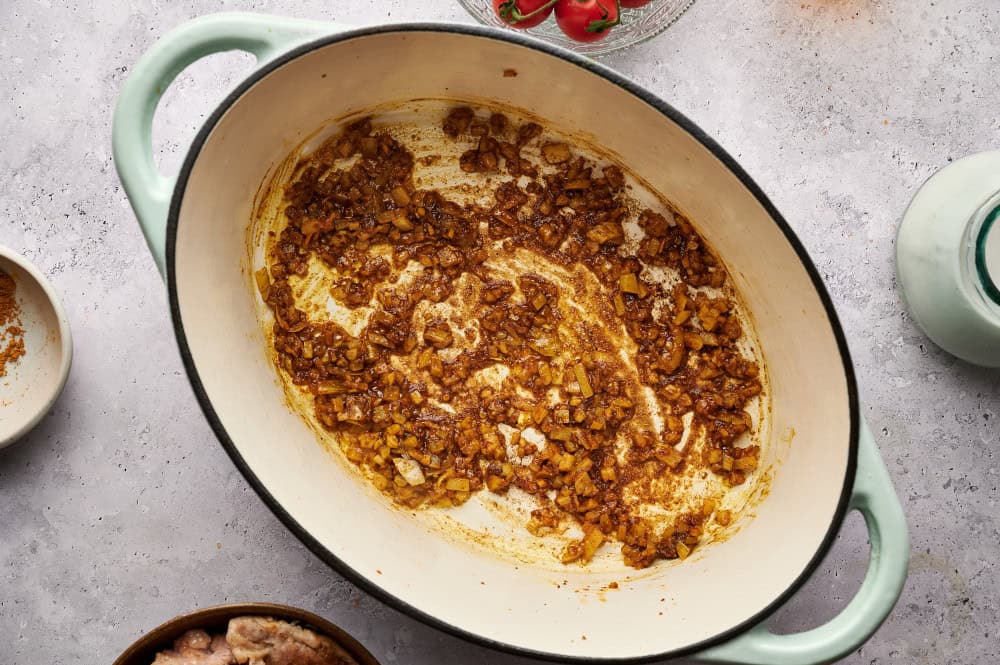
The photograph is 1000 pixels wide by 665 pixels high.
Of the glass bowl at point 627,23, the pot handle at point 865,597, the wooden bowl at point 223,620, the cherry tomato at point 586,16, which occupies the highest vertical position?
the cherry tomato at point 586,16

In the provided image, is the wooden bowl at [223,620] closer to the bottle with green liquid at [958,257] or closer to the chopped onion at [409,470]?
the chopped onion at [409,470]

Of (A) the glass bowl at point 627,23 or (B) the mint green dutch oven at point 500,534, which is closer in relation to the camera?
(B) the mint green dutch oven at point 500,534

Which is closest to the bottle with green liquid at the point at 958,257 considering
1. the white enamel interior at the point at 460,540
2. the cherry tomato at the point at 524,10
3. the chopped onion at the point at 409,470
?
the white enamel interior at the point at 460,540

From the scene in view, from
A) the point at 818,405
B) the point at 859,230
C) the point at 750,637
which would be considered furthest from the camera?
the point at 859,230

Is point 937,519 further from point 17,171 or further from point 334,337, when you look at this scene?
point 17,171

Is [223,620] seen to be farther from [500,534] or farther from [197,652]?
[500,534]

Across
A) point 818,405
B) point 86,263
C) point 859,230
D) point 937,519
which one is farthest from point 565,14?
point 937,519
